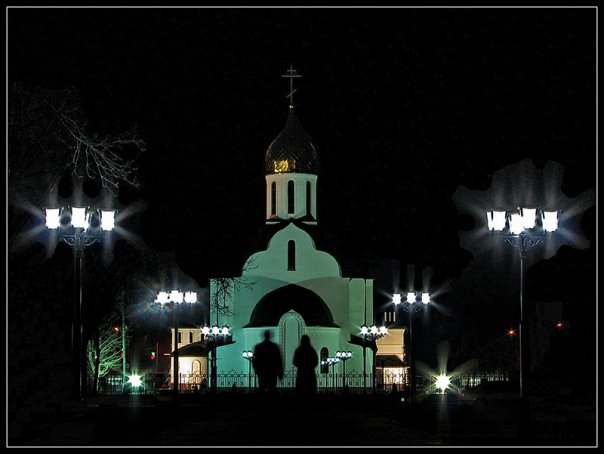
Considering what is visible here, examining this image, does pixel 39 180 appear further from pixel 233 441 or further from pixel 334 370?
pixel 334 370

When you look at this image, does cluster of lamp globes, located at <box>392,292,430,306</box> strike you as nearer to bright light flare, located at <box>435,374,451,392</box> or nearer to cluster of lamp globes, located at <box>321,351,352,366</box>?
bright light flare, located at <box>435,374,451,392</box>

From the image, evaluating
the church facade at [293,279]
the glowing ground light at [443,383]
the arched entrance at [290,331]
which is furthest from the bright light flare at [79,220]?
the church facade at [293,279]

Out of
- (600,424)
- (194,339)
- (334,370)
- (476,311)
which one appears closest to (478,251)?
(476,311)

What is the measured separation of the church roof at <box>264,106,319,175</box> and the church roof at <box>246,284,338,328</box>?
22.0ft

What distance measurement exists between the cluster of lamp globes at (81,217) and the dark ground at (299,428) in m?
3.94

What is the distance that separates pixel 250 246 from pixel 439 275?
542 inches

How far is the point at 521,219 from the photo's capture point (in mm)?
27219

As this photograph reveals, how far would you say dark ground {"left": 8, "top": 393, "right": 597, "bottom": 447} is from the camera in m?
23.3

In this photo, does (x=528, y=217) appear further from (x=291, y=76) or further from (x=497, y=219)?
(x=291, y=76)

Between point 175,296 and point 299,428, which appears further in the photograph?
point 175,296

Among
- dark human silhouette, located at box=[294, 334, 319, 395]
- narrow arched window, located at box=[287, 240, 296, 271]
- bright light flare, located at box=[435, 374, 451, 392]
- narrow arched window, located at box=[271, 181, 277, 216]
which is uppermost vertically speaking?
narrow arched window, located at box=[271, 181, 277, 216]

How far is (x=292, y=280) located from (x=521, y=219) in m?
50.5

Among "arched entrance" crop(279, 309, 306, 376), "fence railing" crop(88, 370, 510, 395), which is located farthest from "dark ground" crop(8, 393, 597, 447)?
"arched entrance" crop(279, 309, 306, 376)

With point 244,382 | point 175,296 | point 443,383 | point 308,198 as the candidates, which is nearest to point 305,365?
point 175,296
